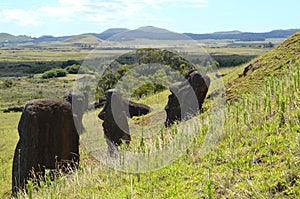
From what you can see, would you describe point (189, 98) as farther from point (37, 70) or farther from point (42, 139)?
point (37, 70)

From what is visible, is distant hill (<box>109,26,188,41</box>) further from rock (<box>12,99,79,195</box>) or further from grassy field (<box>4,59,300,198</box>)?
grassy field (<box>4,59,300,198</box>)

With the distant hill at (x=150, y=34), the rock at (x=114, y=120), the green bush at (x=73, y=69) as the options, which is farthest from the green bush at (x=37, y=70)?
the rock at (x=114, y=120)

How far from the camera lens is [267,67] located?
Result: 61.4ft

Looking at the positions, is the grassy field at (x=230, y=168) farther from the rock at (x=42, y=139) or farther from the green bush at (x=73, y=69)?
the green bush at (x=73, y=69)

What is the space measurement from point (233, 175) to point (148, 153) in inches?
111

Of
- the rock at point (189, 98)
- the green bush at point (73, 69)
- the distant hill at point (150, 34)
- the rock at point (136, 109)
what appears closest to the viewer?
the distant hill at point (150, 34)

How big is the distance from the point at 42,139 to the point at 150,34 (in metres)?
7.11

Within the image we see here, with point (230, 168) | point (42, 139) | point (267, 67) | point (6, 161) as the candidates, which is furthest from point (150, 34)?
point (6, 161)

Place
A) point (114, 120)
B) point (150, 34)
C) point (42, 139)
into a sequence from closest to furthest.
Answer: point (42, 139) < point (114, 120) < point (150, 34)

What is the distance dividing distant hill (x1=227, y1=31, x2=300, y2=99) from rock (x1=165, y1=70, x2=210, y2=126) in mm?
1303

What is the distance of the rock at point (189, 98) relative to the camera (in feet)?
56.2

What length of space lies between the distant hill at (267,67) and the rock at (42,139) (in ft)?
25.0

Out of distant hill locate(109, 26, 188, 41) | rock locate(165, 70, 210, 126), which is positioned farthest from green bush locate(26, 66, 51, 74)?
rock locate(165, 70, 210, 126)

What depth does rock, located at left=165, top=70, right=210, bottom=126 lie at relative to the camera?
56.2ft
